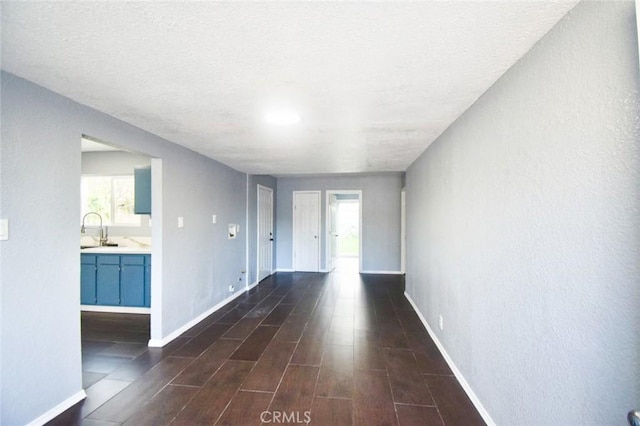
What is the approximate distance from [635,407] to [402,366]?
5.79ft

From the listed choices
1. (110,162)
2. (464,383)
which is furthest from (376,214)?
(110,162)

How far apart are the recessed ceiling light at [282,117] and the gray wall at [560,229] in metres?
1.31

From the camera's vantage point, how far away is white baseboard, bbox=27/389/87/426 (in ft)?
5.61

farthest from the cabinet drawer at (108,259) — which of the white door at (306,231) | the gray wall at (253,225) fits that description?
the white door at (306,231)

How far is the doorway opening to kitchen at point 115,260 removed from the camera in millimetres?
2771

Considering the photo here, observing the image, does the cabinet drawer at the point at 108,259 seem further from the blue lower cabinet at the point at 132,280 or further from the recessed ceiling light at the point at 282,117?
the recessed ceiling light at the point at 282,117

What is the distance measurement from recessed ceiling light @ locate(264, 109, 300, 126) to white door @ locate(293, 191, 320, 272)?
4.25 m

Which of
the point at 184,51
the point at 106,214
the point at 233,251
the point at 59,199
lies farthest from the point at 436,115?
the point at 106,214

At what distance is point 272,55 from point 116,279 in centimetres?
378

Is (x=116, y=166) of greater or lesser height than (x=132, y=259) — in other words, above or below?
above

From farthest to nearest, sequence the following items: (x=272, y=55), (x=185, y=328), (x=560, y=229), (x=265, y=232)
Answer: (x=265, y=232) < (x=185, y=328) < (x=272, y=55) < (x=560, y=229)

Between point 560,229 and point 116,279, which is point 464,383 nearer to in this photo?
point 560,229

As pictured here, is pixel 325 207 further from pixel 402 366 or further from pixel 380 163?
pixel 402 366

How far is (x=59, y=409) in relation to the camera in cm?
184
